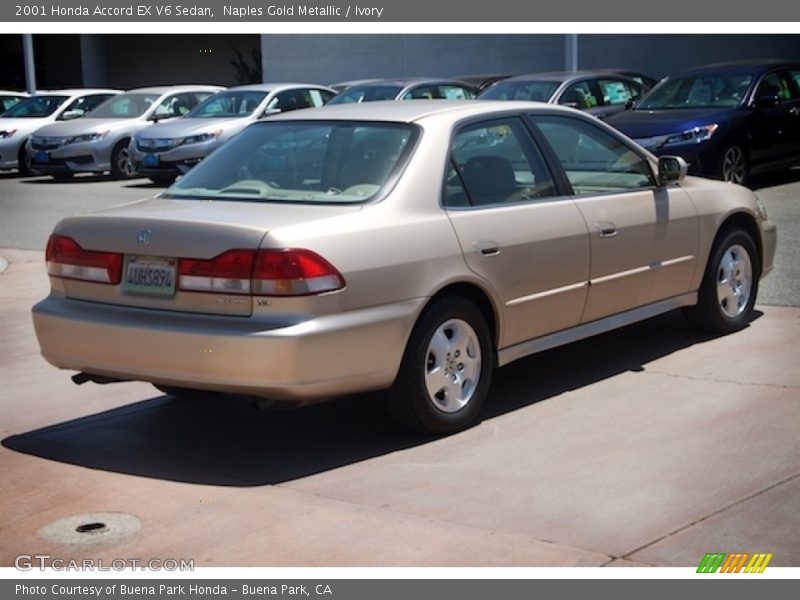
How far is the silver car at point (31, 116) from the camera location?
23.3 meters

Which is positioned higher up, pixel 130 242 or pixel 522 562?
pixel 130 242

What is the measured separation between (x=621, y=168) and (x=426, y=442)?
2.28 meters

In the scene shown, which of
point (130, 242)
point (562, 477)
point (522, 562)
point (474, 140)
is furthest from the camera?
point (474, 140)

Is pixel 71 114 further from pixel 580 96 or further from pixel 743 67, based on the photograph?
pixel 743 67

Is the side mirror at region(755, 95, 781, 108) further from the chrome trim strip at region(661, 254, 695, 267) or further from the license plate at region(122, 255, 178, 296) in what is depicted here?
the license plate at region(122, 255, 178, 296)

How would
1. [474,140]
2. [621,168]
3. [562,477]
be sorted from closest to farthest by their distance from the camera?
1. [562,477]
2. [474,140]
3. [621,168]

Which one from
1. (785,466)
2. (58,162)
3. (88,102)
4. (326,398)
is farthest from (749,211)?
(88,102)

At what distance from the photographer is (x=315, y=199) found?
637 centimetres

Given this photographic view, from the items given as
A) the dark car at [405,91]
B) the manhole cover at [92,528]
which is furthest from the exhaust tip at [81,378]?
the dark car at [405,91]

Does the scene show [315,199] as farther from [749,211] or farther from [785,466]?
[749,211]

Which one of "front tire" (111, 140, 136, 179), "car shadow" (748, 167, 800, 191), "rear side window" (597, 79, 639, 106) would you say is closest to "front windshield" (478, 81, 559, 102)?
"rear side window" (597, 79, 639, 106)

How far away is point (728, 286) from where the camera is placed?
A: 27.2 ft

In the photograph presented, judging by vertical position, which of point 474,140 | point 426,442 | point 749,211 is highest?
point 474,140

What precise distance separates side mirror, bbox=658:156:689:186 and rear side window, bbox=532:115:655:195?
60mm
